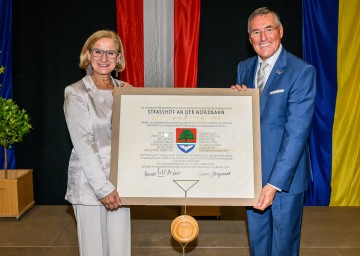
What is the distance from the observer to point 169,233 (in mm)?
4312

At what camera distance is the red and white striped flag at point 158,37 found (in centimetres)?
475

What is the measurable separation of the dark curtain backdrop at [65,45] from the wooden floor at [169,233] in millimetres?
983

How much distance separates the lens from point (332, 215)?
4879 mm

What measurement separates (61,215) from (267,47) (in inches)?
137

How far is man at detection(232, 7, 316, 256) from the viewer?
2281mm

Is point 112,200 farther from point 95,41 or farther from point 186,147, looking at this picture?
point 95,41

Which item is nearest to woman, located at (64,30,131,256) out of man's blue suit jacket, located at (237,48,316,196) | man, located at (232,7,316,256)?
man, located at (232,7,316,256)

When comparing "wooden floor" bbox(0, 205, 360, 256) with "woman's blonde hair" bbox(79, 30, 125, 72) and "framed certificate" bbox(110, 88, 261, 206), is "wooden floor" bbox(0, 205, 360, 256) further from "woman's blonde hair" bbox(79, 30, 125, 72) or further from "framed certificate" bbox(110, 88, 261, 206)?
"woman's blonde hair" bbox(79, 30, 125, 72)

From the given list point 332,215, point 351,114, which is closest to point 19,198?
point 332,215

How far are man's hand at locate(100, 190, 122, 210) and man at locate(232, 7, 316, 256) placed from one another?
2.43 ft

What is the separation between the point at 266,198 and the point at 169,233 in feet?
7.30

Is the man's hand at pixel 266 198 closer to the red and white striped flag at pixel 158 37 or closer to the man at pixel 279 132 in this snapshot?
the man at pixel 279 132

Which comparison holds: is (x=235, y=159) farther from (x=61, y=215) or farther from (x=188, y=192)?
(x=61, y=215)

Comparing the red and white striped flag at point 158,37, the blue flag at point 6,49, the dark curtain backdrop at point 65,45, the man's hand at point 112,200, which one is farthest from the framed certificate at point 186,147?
the blue flag at point 6,49
